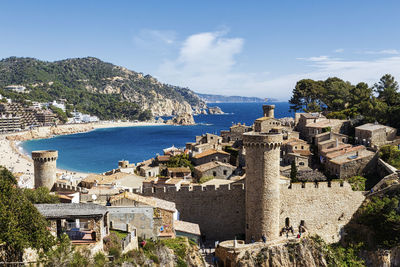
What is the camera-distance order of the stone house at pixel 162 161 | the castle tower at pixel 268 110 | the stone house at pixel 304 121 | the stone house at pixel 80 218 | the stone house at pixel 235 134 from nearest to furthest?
the stone house at pixel 80 218 < the stone house at pixel 162 161 < the stone house at pixel 304 121 < the castle tower at pixel 268 110 < the stone house at pixel 235 134

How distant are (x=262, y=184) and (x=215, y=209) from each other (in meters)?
3.60

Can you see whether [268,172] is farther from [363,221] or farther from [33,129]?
[33,129]

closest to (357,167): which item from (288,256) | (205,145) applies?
(288,256)

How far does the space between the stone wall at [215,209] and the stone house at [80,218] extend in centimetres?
749

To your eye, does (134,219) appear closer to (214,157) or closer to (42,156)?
(42,156)

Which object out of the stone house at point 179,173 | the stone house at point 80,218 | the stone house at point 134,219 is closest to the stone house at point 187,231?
the stone house at point 134,219

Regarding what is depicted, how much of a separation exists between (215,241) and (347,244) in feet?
25.7

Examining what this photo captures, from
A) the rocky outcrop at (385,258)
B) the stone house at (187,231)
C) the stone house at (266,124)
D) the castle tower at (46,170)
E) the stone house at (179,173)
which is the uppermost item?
the stone house at (266,124)

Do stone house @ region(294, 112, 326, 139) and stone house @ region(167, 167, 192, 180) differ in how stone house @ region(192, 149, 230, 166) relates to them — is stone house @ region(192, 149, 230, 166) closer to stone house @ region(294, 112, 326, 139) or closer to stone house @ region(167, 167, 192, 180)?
stone house @ region(167, 167, 192, 180)

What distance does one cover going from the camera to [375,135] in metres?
32.0

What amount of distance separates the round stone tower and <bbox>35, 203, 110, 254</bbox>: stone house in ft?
26.6

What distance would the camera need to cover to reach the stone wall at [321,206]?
21031mm

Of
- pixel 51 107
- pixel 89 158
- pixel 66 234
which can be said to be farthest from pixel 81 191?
pixel 51 107

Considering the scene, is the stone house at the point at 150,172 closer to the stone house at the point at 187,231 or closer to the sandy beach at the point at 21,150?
the sandy beach at the point at 21,150
